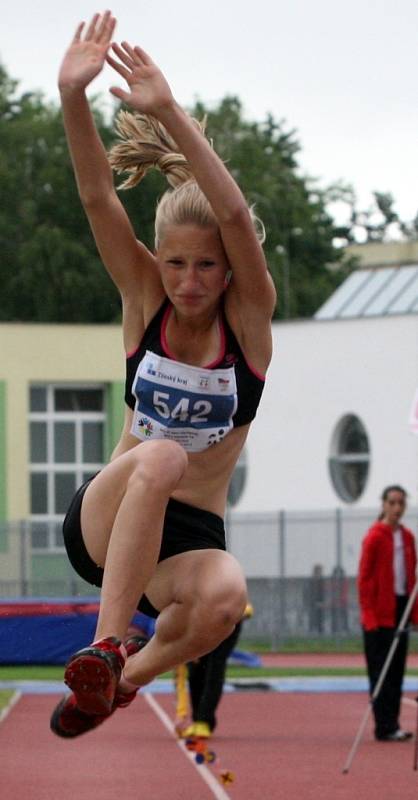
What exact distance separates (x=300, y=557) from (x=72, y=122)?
2494 centimetres

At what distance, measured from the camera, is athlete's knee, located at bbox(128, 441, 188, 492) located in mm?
5578

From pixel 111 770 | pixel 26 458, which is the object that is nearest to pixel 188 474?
pixel 111 770

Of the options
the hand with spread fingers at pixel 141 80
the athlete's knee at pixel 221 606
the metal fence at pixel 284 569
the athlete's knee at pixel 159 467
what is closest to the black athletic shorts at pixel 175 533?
the athlete's knee at pixel 221 606

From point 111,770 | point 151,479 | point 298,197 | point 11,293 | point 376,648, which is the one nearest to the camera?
point 151,479

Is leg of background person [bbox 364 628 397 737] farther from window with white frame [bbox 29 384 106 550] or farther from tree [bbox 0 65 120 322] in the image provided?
tree [bbox 0 65 120 322]

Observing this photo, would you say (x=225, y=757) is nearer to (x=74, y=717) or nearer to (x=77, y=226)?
(x=74, y=717)

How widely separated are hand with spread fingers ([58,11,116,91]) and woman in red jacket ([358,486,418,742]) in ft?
30.4

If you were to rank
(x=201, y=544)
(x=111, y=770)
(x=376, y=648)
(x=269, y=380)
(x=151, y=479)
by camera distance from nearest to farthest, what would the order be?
1. (x=151, y=479)
2. (x=201, y=544)
3. (x=111, y=770)
4. (x=376, y=648)
5. (x=269, y=380)

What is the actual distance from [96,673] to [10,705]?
552 inches

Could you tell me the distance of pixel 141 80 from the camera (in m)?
5.54

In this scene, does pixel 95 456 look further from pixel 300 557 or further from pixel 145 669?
pixel 145 669

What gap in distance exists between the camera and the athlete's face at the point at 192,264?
5676 mm

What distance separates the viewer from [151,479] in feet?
18.3

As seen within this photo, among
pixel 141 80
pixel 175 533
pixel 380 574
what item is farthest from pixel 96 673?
pixel 380 574
